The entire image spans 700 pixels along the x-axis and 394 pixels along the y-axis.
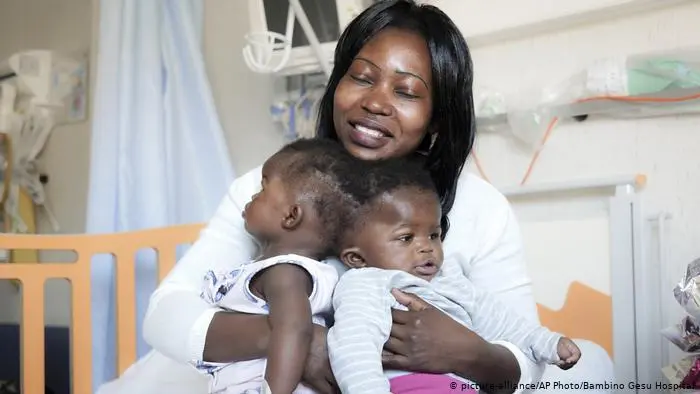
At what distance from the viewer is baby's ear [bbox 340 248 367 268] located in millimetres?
932

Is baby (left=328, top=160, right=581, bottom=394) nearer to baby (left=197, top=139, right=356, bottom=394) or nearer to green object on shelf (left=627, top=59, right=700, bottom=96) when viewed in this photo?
baby (left=197, top=139, right=356, bottom=394)

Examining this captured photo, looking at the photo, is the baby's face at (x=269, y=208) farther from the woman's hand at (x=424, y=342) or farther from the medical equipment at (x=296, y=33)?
the medical equipment at (x=296, y=33)

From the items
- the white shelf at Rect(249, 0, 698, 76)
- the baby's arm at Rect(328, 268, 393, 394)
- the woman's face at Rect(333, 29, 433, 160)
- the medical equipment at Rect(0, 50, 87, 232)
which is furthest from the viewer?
the medical equipment at Rect(0, 50, 87, 232)

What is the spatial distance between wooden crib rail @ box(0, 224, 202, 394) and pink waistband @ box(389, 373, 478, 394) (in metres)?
0.89

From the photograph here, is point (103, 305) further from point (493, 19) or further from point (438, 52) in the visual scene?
point (493, 19)

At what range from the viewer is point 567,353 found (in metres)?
0.91

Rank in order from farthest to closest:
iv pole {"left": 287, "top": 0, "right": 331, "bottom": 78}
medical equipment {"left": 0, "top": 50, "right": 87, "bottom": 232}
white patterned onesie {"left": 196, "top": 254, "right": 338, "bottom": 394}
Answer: medical equipment {"left": 0, "top": 50, "right": 87, "bottom": 232}, iv pole {"left": 287, "top": 0, "right": 331, "bottom": 78}, white patterned onesie {"left": 196, "top": 254, "right": 338, "bottom": 394}

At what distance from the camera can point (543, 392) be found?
4.49ft

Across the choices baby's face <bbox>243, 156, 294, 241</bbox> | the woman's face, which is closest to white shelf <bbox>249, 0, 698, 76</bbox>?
the woman's face

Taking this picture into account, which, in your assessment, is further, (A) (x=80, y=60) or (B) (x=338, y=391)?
(A) (x=80, y=60)

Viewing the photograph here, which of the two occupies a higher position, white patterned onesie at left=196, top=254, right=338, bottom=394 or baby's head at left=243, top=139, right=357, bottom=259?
baby's head at left=243, top=139, right=357, bottom=259

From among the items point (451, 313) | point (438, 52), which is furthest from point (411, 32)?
point (451, 313)

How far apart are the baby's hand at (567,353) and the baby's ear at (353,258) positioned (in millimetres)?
303

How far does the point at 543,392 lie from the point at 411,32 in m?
0.81
